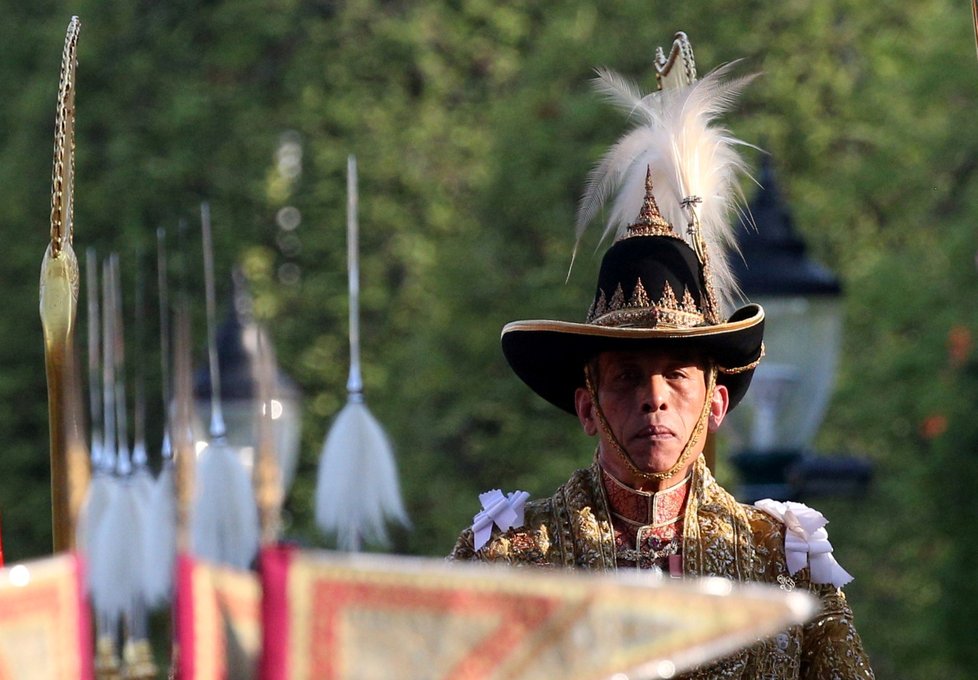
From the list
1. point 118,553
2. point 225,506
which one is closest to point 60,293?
point 225,506

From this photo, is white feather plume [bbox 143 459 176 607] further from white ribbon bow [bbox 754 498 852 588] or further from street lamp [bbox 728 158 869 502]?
white ribbon bow [bbox 754 498 852 588]

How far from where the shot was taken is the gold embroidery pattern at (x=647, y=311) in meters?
5.99

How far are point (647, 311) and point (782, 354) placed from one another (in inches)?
245

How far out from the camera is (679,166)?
254 inches

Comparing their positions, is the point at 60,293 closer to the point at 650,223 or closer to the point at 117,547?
the point at 650,223

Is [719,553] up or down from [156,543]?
up

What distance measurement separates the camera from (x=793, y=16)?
22125mm

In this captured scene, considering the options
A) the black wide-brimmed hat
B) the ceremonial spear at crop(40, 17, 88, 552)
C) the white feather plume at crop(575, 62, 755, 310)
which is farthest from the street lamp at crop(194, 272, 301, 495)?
the ceremonial spear at crop(40, 17, 88, 552)

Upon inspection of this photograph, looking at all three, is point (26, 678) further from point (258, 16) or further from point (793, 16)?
point (258, 16)

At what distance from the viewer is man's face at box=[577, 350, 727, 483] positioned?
595 centimetres

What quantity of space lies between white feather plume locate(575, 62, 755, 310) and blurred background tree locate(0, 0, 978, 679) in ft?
35.9

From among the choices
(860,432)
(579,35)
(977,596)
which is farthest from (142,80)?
(977,596)

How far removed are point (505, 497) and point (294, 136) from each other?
1871cm

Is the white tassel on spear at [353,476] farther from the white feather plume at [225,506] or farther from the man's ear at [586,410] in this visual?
the man's ear at [586,410]
